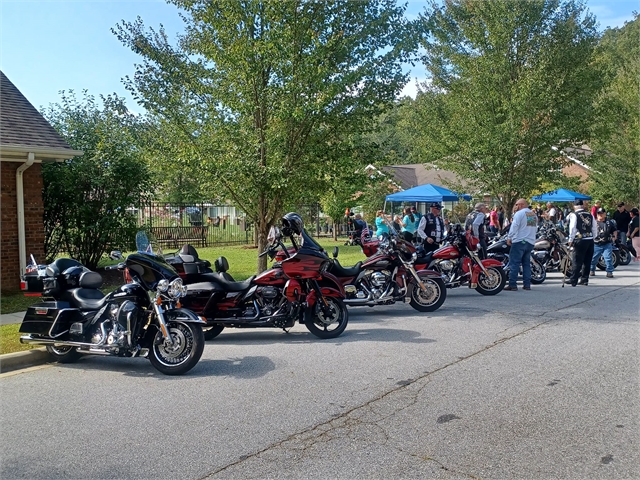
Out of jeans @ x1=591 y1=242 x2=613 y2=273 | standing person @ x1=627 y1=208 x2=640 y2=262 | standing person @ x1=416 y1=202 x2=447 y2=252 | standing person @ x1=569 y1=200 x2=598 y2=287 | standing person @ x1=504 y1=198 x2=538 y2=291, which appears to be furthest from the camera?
standing person @ x1=627 y1=208 x2=640 y2=262

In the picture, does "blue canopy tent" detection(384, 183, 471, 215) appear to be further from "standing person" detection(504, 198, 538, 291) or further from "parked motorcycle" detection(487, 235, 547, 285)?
"standing person" detection(504, 198, 538, 291)

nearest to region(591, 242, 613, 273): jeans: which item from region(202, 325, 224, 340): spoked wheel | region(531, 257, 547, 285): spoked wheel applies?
region(531, 257, 547, 285): spoked wheel

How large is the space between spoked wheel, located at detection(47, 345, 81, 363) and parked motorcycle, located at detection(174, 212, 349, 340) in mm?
1653

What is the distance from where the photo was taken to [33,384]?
5.94 meters

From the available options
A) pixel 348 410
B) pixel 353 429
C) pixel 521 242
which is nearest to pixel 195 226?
pixel 521 242

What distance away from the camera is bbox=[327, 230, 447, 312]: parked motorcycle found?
9.41m

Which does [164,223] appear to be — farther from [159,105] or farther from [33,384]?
[33,384]

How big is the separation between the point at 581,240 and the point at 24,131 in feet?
39.1

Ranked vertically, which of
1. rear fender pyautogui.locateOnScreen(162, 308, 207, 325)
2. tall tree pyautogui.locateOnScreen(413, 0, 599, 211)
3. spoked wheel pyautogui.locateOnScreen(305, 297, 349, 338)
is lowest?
spoked wheel pyautogui.locateOnScreen(305, 297, 349, 338)

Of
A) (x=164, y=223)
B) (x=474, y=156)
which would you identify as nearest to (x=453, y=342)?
(x=474, y=156)

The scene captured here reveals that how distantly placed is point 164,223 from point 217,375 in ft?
55.9

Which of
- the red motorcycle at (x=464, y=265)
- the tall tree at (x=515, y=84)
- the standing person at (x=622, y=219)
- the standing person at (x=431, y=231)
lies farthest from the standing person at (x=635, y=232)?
the red motorcycle at (x=464, y=265)

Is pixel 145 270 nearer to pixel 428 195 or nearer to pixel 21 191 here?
pixel 21 191

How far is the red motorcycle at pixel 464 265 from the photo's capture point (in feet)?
37.4
